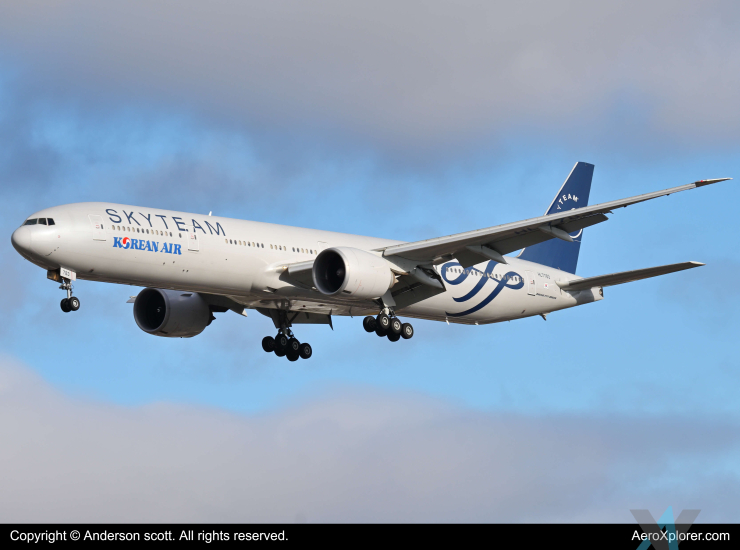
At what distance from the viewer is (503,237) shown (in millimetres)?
38000

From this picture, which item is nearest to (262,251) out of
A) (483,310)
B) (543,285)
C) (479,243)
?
(479,243)

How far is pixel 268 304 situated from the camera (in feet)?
132

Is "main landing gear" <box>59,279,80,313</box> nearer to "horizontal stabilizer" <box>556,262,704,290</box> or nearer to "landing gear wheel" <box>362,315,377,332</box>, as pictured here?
"landing gear wheel" <box>362,315,377,332</box>

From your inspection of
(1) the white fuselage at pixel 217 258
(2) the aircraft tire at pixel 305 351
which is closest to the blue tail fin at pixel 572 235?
(1) the white fuselage at pixel 217 258

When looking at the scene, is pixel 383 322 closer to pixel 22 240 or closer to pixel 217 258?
pixel 217 258

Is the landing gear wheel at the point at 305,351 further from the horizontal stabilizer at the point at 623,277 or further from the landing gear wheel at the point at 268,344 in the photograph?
the horizontal stabilizer at the point at 623,277

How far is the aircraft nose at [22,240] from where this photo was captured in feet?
107

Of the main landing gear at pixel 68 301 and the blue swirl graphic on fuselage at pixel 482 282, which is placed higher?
the blue swirl graphic on fuselage at pixel 482 282

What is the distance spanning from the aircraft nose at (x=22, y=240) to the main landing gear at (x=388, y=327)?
43.9 feet

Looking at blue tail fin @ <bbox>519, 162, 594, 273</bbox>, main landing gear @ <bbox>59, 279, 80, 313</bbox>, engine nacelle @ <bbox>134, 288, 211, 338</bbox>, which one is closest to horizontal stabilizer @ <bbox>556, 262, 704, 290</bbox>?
blue tail fin @ <bbox>519, 162, 594, 273</bbox>

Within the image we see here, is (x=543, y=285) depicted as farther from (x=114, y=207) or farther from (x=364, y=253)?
(x=114, y=207)

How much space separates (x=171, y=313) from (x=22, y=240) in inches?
424

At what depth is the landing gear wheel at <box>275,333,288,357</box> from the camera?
4412cm

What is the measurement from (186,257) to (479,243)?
1095 centimetres
